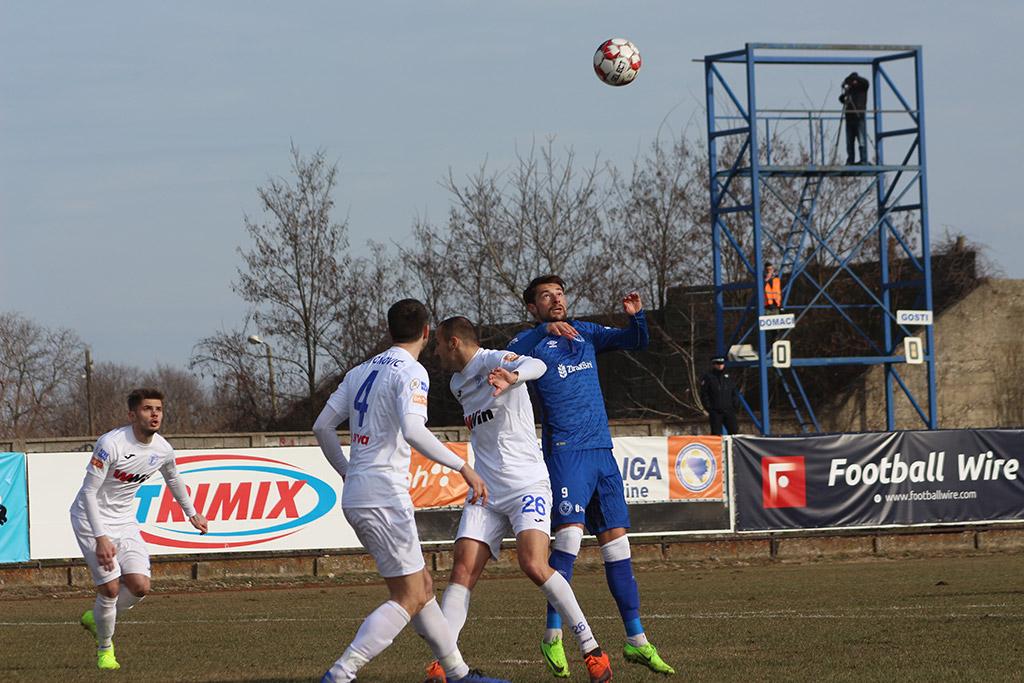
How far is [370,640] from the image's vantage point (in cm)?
721

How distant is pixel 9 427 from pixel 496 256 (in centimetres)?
→ 2139

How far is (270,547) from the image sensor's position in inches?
775

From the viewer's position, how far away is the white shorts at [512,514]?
8.56m

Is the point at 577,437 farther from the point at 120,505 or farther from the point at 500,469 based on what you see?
the point at 120,505

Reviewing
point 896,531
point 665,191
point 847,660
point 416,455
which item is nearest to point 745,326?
point 665,191

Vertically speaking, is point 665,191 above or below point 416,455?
above

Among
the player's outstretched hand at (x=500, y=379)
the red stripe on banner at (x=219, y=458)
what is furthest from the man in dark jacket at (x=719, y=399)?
the player's outstretched hand at (x=500, y=379)

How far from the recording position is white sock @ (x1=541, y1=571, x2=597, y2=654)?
828cm

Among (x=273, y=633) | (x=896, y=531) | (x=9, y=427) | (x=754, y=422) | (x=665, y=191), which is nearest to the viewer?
(x=273, y=633)

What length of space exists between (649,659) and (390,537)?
1975mm

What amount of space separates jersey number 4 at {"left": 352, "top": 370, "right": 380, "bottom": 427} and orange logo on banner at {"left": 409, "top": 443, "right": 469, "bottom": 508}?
41.1 ft

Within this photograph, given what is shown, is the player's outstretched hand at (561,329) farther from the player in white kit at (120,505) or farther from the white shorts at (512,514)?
the player in white kit at (120,505)

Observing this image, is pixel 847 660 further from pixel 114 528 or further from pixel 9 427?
pixel 9 427

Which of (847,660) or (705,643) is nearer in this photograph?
(847,660)
